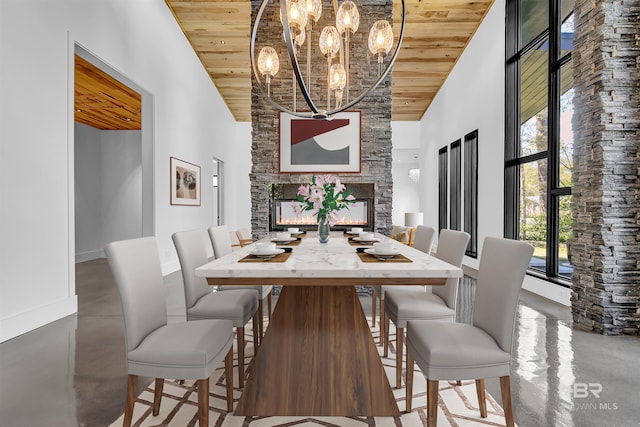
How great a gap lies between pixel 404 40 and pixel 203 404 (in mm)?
6305

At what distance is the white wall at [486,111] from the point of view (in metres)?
4.95

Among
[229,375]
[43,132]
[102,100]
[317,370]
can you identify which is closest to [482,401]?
[317,370]

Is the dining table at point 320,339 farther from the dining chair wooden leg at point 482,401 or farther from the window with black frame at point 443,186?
the window with black frame at point 443,186

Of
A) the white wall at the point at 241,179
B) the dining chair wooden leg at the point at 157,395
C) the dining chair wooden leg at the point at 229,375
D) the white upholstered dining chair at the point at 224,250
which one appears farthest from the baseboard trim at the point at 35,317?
the white wall at the point at 241,179

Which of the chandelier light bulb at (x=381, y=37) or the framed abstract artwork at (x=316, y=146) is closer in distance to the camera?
the chandelier light bulb at (x=381, y=37)

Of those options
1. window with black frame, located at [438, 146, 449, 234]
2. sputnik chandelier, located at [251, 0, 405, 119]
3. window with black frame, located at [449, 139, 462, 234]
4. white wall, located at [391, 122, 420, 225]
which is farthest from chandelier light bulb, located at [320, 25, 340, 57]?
white wall, located at [391, 122, 420, 225]

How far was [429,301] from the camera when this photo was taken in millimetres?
2020

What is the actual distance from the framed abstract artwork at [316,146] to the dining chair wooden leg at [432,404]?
3.56 metres

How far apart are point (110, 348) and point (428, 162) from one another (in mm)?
7771

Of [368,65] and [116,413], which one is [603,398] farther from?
[368,65]

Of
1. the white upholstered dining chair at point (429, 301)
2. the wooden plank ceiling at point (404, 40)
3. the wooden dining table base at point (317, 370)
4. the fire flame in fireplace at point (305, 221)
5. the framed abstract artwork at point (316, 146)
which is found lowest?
the wooden dining table base at point (317, 370)

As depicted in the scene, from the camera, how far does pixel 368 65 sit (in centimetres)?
459

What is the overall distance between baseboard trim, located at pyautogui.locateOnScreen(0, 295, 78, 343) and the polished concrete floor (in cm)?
7

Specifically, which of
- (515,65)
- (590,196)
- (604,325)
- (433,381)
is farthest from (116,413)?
(515,65)
